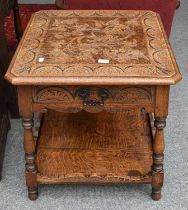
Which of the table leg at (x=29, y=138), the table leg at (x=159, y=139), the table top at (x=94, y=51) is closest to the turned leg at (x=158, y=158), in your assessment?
the table leg at (x=159, y=139)

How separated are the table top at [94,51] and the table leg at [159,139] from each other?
7 cm

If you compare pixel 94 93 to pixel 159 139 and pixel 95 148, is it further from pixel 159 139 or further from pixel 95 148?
pixel 95 148

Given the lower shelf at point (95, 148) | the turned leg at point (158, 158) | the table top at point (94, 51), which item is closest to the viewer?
the table top at point (94, 51)

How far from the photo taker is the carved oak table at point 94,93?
57.5 inches

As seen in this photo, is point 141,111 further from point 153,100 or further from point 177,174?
point 153,100

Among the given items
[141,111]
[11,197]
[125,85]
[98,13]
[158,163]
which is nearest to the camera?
[125,85]

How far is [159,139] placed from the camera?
5.25ft

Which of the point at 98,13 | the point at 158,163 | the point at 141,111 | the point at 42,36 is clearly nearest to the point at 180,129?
the point at 141,111

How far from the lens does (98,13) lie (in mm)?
1936

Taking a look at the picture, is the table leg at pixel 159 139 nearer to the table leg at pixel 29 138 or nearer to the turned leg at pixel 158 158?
the turned leg at pixel 158 158

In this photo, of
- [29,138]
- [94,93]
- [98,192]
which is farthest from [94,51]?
[98,192]

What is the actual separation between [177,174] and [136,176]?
292mm

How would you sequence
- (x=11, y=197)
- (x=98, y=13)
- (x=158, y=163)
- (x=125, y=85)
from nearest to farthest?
(x=125, y=85)
(x=158, y=163)
(x=11, y=197)
(x=98, y=13)

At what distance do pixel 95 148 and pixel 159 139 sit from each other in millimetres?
354
